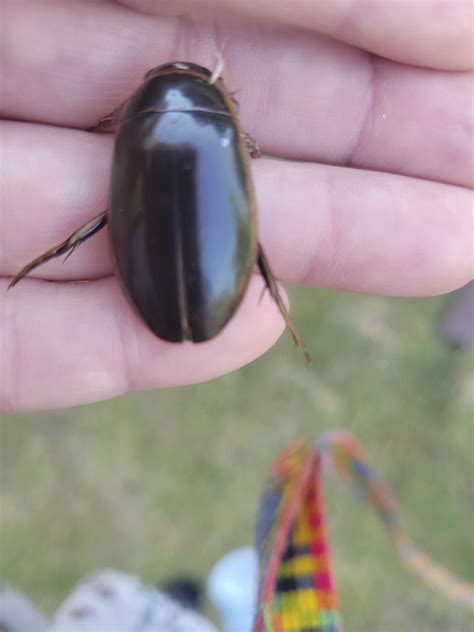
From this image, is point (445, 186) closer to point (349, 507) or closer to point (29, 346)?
point (29, 346)

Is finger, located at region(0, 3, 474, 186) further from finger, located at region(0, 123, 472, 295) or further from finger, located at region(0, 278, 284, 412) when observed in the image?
finger, located at region(0, 278, 284, 412)

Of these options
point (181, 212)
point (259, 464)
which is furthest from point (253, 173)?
point (259, 464)

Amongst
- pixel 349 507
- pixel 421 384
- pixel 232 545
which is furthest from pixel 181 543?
pixel 421 384

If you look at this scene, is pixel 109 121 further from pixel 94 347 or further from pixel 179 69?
pixel 94 347

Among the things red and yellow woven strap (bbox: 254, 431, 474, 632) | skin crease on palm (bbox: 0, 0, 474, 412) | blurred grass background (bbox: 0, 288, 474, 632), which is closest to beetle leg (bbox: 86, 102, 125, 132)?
skin crease on palm (bbox: 0, 0, 474, 412)

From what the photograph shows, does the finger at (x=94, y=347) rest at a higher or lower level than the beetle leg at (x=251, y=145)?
lower

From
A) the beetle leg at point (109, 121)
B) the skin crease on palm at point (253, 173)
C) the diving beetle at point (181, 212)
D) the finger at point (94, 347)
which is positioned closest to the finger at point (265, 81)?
the skin crease on palm at point (253, 173)

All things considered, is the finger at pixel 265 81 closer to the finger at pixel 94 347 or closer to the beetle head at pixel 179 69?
the beetle head at pixel 179 69
